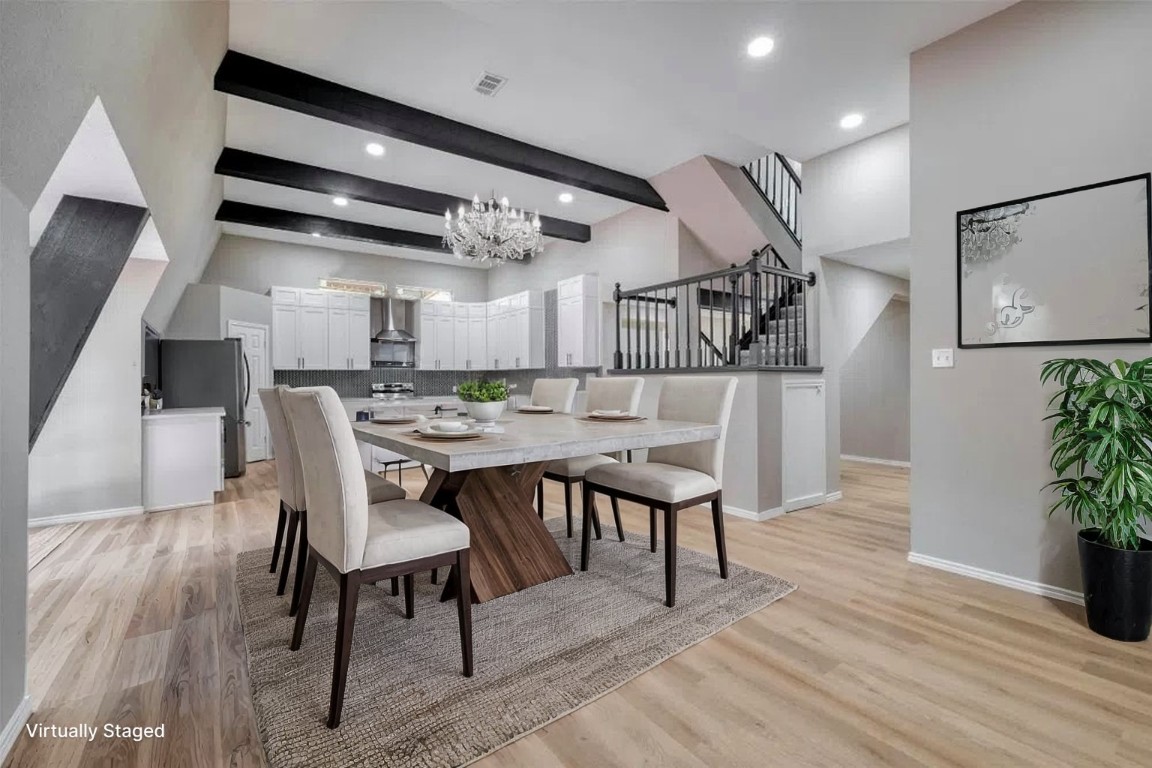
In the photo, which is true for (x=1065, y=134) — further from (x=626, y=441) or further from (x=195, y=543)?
(x=195, y=543)

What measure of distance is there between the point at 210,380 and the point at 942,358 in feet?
20.8

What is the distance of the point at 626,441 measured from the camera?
6.52 ft

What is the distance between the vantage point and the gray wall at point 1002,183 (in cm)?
227

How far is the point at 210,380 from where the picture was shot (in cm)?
512

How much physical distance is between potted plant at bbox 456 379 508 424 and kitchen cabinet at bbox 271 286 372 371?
16.7ft

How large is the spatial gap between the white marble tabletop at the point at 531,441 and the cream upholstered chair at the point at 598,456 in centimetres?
54

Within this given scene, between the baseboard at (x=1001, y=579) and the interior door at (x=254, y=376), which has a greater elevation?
the interior door at (x=254, y=376)

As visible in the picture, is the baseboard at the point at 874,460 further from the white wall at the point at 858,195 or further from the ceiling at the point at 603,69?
the ceiling at the point at 603,69

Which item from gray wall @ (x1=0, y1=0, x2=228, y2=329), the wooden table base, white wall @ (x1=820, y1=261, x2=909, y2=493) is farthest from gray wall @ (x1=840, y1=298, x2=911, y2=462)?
gray wall @ (x1=0, y1=0, x2=228, y2=329)

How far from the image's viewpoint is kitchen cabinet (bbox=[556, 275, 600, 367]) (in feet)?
20.0

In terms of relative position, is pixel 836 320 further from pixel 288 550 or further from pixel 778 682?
pixel 288 550

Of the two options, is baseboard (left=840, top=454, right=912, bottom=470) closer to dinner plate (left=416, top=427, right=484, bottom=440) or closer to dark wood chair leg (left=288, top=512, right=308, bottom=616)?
dinner plate (left=416, top=427, right=484, bottom=440)

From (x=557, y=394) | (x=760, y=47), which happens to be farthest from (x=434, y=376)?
(x=760, y=47)

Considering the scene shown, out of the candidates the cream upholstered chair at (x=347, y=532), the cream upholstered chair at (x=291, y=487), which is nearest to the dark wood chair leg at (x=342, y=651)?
the cream upholstered chair at (x=347, y=532)
